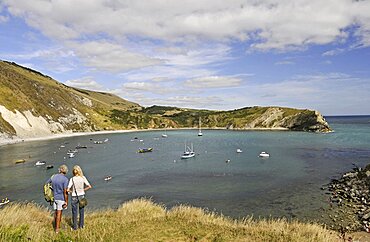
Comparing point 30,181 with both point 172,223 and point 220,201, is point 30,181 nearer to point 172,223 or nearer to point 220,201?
point 220,201

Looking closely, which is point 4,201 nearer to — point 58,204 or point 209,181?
point 209,181

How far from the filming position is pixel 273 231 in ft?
49.9

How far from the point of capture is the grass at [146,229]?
12.8 meters

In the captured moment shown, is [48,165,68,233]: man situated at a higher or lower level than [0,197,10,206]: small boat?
higher

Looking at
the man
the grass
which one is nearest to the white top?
the man

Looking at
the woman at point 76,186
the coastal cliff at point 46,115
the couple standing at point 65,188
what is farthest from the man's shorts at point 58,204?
the coastal cliff at point 46,115

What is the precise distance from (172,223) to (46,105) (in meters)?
160

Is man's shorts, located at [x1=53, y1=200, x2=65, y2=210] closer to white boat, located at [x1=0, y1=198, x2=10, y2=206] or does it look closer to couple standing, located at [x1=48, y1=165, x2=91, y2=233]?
couple standing, located at [x1=48, y1=165, x2=91, y2=233]

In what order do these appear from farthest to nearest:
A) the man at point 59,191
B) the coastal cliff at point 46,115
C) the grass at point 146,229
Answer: the coastal cliff at point 46,115 → the man at point 59,191 → the grass at point 146,229

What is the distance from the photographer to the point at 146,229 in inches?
591

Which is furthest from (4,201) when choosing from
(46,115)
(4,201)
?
(46,115)

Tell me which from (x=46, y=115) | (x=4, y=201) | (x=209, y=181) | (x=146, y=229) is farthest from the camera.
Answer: (x=46, y=115)

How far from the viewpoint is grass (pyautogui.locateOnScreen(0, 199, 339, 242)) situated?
1283 cm

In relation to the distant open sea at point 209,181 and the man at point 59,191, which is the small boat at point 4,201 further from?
the man at point 59,191
